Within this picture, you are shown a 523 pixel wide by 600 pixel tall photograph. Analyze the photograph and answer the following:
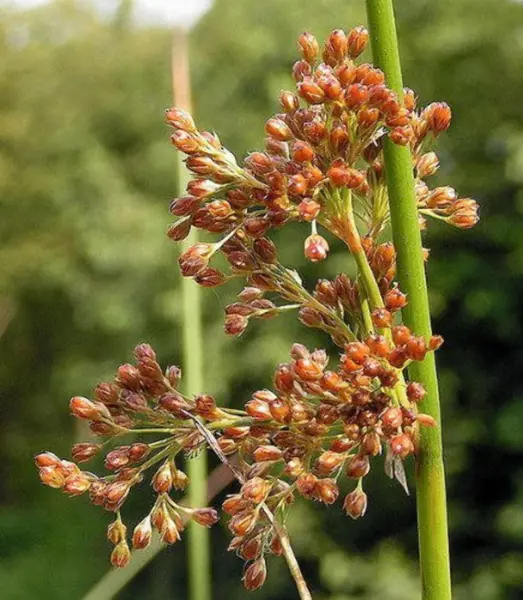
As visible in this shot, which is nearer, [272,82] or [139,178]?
[272,82]

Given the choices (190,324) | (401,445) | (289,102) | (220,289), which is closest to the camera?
(401,445)

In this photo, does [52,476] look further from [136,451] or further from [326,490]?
[326,490]

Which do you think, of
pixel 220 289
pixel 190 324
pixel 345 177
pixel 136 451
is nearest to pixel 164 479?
pixel 136 451

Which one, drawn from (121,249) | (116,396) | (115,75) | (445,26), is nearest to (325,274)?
(121,249)

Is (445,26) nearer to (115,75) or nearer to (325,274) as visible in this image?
(325,274)

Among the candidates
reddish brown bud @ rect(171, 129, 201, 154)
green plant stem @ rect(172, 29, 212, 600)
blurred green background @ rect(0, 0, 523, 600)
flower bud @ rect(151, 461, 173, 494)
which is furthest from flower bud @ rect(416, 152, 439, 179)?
blurred green background @ rect(0, 0, 523, 600)

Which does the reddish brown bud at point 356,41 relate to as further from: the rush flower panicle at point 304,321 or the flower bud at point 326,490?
the flower bud at point 326,490
